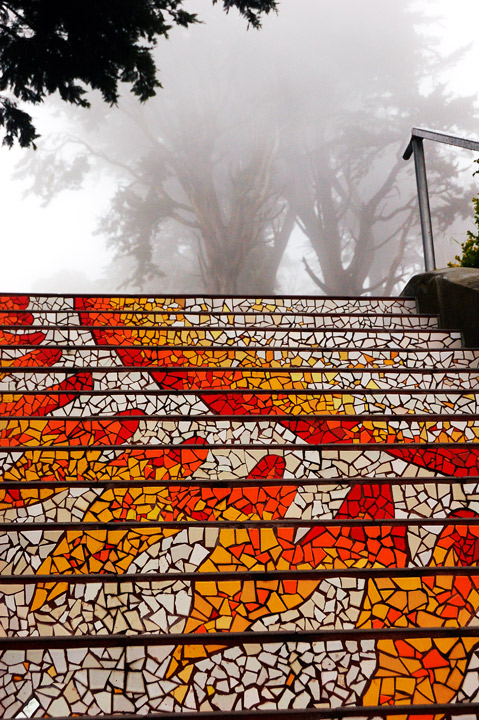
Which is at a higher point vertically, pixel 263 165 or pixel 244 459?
pixel 263 165

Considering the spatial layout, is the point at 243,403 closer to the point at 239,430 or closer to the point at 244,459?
the point at 239,430

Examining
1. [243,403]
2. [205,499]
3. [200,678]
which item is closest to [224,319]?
[243,403]

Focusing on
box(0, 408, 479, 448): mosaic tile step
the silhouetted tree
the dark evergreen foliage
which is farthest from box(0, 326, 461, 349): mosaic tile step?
the silhouetted tree

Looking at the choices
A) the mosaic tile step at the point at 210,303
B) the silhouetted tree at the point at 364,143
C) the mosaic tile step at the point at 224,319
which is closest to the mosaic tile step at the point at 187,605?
the mosaic tile step at the point at 224,319

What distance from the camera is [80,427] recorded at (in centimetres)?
251

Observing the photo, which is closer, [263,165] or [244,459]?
[244,459]

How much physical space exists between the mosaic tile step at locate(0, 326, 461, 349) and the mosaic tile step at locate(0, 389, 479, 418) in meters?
0.54

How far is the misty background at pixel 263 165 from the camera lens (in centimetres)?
1332

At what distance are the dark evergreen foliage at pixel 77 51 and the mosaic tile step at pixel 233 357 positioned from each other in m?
3.23

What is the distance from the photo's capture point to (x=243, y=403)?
272cm

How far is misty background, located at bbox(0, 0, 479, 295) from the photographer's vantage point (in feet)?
43.7

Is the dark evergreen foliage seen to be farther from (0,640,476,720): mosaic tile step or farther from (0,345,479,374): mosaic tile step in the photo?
(0,640,476,720): mosaic tile step

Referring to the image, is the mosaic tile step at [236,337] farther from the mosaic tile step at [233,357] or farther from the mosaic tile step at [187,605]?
the mosaic tile step at [187,605]

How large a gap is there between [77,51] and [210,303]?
326cm
